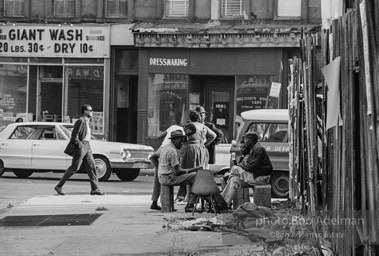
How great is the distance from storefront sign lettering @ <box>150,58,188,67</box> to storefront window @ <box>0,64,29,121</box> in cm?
486

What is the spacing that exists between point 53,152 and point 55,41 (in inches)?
373

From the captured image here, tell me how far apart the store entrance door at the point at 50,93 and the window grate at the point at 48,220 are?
17695 mm

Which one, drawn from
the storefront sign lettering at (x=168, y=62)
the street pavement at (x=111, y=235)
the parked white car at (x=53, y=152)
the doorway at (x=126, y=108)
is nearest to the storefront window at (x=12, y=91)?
the doorway at (x=126, y=108)

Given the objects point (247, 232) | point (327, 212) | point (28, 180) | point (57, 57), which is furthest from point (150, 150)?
point (327, 212)

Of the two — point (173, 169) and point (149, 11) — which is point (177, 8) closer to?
point (149, 11)

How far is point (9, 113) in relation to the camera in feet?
104

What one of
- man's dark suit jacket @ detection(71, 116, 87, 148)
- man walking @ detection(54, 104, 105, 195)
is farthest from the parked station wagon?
man's dark suit jacket @ detection(71, 116, 87, 148)

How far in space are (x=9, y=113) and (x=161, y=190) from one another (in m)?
17.9

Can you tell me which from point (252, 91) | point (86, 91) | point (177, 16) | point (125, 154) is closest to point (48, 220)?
point (125, 154)

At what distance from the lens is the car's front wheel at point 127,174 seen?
2325 centimetres

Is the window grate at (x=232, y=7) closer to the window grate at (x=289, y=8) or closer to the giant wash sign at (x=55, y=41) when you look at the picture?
the window grate at (x=289, y=8)

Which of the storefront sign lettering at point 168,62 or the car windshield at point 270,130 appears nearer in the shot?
the car windshield at point 270,130

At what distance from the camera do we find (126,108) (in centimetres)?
3186

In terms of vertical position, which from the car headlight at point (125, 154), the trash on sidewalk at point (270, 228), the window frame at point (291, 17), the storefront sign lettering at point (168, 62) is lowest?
the trash on sidewalk at point (270, 228)
